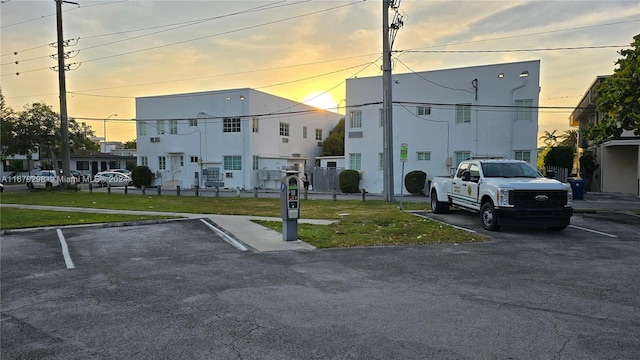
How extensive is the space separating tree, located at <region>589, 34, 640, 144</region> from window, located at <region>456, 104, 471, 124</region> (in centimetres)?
1134

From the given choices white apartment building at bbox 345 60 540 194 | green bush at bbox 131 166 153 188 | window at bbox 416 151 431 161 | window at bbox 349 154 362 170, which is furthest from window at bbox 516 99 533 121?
green bush at bbox 131 166 153 188

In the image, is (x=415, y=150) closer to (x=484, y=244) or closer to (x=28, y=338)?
(x=484, y=244)

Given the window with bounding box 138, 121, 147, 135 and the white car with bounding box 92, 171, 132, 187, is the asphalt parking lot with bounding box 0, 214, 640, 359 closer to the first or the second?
the window with bounding box 138, 121, 147, 135

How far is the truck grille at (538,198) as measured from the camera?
432 inches

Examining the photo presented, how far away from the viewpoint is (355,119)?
29.7 m

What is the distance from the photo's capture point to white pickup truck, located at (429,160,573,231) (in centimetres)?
1094

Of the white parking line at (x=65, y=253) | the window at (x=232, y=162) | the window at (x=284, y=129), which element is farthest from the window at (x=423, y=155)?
the white parking line at (x=65, y=253)

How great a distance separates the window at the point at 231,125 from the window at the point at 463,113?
16736 mm

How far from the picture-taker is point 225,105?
34375 mm

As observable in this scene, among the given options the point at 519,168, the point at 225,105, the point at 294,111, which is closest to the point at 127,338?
the point at 519,168

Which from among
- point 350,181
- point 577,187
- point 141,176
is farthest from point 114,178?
point 577,187

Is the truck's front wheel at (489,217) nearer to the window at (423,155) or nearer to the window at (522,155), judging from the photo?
the window at (522,155)

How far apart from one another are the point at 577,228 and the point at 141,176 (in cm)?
3296

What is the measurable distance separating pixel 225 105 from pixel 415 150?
15772 millimetres
